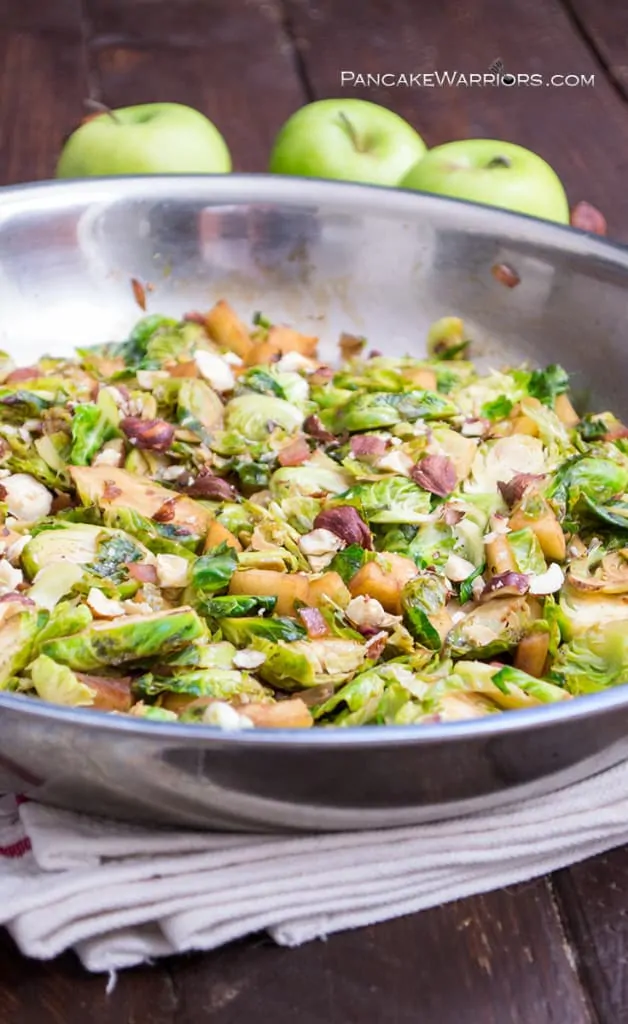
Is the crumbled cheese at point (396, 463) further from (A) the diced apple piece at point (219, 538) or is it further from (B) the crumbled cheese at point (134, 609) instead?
(B) the crumbled cheese at point (134, 609)

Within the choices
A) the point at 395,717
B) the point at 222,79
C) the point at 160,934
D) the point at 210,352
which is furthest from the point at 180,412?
the point at 222,79

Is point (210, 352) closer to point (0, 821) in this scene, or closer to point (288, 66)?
point (0, 821)

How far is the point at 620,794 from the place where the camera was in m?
1.67

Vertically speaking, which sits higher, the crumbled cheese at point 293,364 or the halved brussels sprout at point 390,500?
the halved brussels sprout at point 390,500

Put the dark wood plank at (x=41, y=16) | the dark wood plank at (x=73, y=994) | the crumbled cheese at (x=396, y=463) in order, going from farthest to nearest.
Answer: the dark wood plank at (x=41, y=16), the crumbled cheese at (x=396, y=463), the dark wood plank at (x=73, y=994)

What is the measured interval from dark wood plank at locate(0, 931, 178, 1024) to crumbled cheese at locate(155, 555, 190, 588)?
57cm

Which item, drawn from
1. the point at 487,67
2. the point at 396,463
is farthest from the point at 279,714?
the point at 487,67

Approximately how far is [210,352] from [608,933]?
4.67 ft

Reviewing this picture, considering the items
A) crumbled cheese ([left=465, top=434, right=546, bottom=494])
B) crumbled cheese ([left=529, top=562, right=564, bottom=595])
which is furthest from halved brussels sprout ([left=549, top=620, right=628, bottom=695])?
crumbled cheese ([left=465, top=434, right=546, bottom=494])

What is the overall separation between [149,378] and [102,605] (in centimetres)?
75

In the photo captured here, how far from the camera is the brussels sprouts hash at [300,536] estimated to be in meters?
1.70

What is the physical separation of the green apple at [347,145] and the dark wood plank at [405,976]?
1.98m

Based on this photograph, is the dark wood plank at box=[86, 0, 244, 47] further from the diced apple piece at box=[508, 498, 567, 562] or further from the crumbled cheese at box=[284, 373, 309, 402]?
the diced apple piece at box=[508, 498, 567, 562]

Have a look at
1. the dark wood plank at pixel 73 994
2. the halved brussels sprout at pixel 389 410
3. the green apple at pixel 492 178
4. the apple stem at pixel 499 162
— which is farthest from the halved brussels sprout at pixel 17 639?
the apple stem at pixel 499 162
